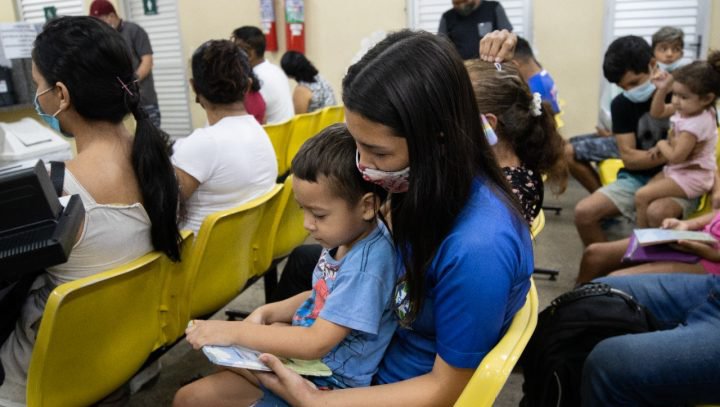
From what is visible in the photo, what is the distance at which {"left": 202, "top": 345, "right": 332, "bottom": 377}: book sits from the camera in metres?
1.02

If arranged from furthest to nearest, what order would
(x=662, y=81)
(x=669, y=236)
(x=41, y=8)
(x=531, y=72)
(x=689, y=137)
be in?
(x=41, y=8), (x=531, y=72), (x=662, y=81), (x=689, y=137), (x=669, y=236)

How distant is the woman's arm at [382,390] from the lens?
942mm

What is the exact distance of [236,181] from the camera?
1980mm

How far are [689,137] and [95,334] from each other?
246cm

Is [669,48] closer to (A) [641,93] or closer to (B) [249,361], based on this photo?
(A) [641,93]

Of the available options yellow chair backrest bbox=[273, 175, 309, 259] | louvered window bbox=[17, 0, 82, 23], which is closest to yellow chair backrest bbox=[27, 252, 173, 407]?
yellow chair backrest bbox=[273, 175, 309, 259]

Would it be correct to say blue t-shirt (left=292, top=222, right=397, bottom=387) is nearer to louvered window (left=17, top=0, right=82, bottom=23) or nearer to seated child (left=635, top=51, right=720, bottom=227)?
seated child (left=635, top=51, right=720, bottom=227)

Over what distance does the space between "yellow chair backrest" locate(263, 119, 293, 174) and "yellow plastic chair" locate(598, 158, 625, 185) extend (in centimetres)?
190

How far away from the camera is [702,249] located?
1849mm

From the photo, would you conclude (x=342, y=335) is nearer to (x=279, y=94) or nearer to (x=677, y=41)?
(x=279, y=94)

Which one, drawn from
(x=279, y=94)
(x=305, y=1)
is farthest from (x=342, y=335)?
(x=305, y=1)

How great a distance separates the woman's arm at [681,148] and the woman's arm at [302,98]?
2.67m

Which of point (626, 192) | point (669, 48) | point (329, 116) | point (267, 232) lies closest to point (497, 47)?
point (267, 232)

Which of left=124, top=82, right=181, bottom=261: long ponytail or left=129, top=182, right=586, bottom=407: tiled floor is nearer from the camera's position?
left=124, top=82, right=181, bottom=261: long ponytail
